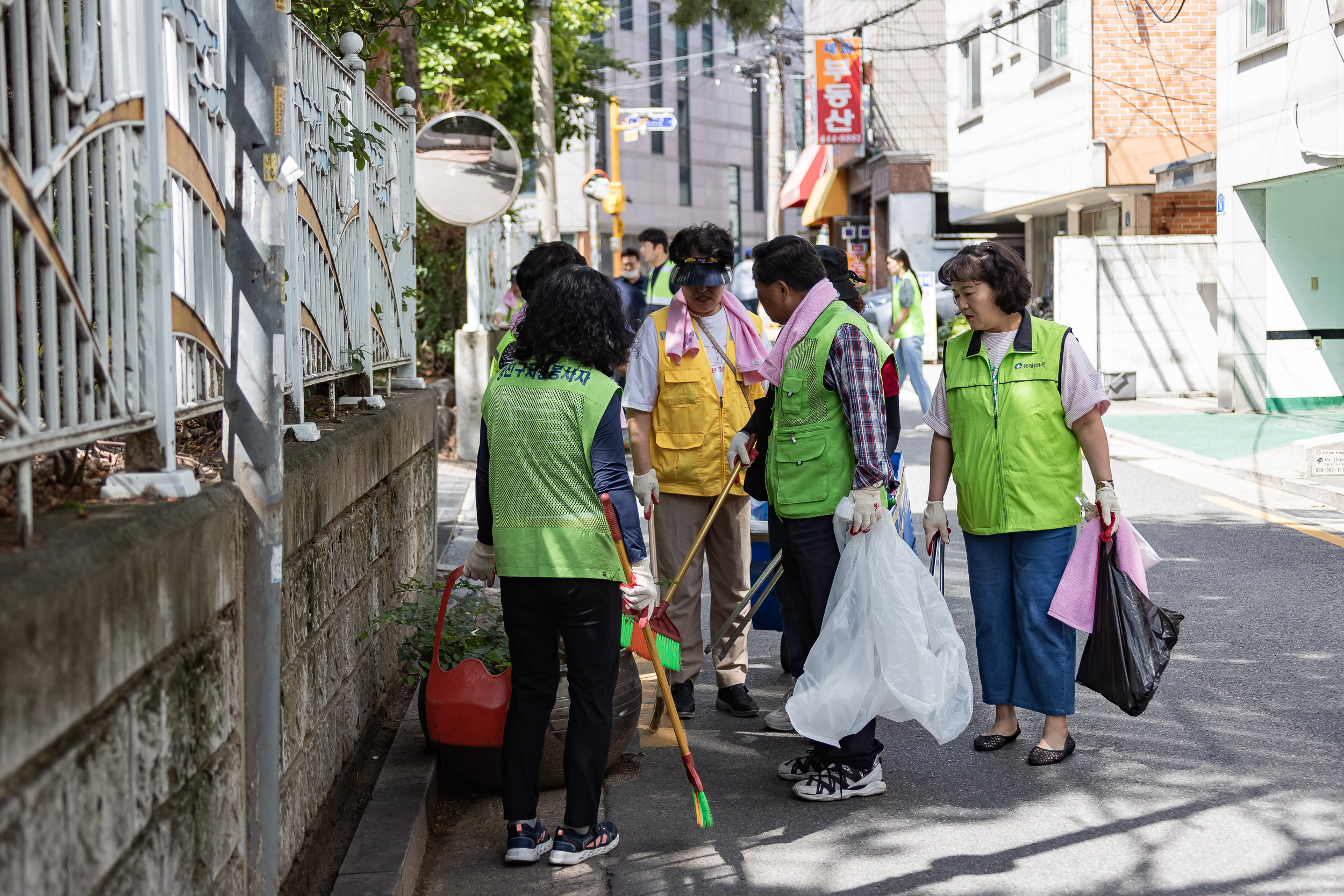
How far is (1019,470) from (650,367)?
1.59 meters

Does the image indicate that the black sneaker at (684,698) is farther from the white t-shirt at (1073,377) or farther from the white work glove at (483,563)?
the white t-shirt at (1073,377)

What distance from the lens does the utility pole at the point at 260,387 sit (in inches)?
121

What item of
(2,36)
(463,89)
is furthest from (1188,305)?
(2,36)

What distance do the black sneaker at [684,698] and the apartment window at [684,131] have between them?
61.5 meters

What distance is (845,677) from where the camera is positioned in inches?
176

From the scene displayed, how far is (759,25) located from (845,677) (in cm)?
476

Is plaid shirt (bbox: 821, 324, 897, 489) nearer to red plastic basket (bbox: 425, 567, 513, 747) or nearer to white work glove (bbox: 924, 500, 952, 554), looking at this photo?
white work glove (bbox: 924, 500, 952, 554)

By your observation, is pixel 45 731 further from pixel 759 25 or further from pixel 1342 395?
pixel 1342 395

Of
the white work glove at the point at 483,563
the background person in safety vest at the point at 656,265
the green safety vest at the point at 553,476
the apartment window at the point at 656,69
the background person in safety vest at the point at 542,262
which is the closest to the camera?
the green safety vest at the point at 553,476

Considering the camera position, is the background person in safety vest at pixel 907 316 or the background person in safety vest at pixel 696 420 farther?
the background person in safety vest at pixel 907 316

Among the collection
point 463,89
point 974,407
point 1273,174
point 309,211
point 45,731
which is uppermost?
point 463,89

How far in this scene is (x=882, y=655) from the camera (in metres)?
4.47

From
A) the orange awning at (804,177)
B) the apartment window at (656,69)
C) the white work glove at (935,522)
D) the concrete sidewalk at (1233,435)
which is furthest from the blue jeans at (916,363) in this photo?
the apartment window at (656,69)

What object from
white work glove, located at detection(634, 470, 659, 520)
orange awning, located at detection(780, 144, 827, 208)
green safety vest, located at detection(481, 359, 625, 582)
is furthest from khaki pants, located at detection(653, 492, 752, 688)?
orange awning, located at detection(780, 144, 827, 208)
